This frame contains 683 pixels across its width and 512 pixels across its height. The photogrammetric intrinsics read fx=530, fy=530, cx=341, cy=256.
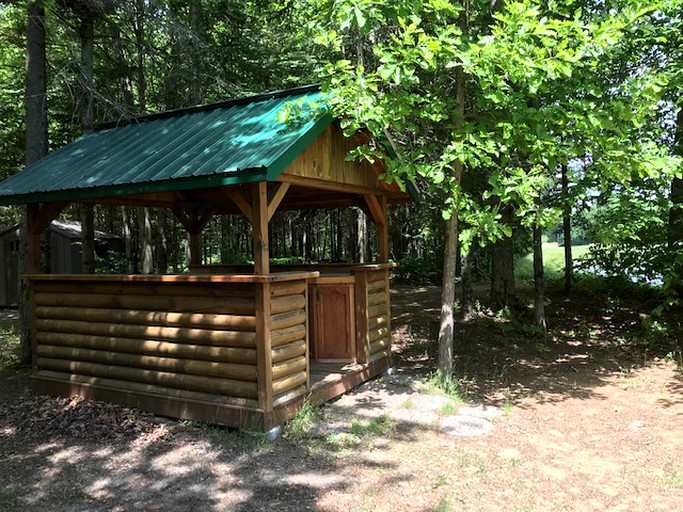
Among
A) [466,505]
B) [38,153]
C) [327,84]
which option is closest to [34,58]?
Result: [38,153]

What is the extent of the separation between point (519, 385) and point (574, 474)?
9.82 feet

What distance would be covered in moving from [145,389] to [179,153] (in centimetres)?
265

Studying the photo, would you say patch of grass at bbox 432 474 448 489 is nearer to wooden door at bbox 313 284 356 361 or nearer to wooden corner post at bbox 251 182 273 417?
wooden corner post at bbox 251 182 273 417

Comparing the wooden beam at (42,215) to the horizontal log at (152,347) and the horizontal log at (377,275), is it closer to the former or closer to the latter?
the horizontal log at (152,347)

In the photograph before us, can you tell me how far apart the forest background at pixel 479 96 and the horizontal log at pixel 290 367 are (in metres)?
2.12

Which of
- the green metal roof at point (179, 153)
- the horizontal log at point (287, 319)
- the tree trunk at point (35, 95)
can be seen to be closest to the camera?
the green metal roof at point (179, 153)

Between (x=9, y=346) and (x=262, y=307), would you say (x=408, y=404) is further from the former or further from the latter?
(x=9, y=346)

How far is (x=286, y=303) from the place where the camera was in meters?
5.38

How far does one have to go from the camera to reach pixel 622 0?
21.3 ft

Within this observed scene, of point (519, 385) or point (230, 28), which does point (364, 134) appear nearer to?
point (519, 385)

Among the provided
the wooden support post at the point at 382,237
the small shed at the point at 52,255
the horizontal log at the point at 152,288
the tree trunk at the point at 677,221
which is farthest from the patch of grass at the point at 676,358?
the small shed at the point at 52,255

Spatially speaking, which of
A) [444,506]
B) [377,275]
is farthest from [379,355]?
[444,506]

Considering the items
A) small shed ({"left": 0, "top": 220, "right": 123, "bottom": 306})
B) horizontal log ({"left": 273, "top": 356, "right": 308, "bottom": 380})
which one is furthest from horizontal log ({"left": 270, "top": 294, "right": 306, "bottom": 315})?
small shed ({"left": 0, "top": 220, "right": 123, "bottom": 306})

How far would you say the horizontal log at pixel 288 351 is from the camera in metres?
5.23
